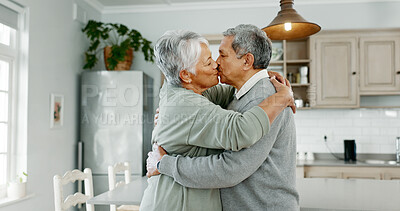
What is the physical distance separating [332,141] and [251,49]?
351cm

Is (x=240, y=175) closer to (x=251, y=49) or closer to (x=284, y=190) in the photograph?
(x=284, y=190)

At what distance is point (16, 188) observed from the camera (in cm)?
307

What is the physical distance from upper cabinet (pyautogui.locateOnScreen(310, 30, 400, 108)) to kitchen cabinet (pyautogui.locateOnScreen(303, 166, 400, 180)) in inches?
30.9

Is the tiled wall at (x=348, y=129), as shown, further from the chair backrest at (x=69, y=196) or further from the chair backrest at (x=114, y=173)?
the chair backrest at (x=69, y=196)

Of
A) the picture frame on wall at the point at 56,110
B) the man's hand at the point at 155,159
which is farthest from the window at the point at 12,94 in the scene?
the man's hand at the point at 155,159

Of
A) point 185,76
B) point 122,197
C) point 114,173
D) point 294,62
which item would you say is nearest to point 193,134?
point 185,76

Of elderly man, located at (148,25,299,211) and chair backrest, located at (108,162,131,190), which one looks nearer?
elderly man, located at (148,25,299,211)

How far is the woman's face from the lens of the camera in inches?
58.5

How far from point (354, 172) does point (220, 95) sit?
2.88 meters

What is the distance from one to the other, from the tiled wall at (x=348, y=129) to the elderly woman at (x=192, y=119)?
3336 mm

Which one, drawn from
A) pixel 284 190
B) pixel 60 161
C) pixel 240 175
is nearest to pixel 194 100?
pixel 240 175

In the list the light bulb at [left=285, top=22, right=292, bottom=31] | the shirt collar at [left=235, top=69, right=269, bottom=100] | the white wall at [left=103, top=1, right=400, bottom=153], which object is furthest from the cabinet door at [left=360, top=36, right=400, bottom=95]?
the shirt collar at [left=235, top=69, right=269, bottom=100]

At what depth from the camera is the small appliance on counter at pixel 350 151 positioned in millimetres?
4324

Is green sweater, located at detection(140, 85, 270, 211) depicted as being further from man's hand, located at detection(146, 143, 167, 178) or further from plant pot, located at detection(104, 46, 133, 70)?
plant pot, located at detection(104, 46, 133, 70)
